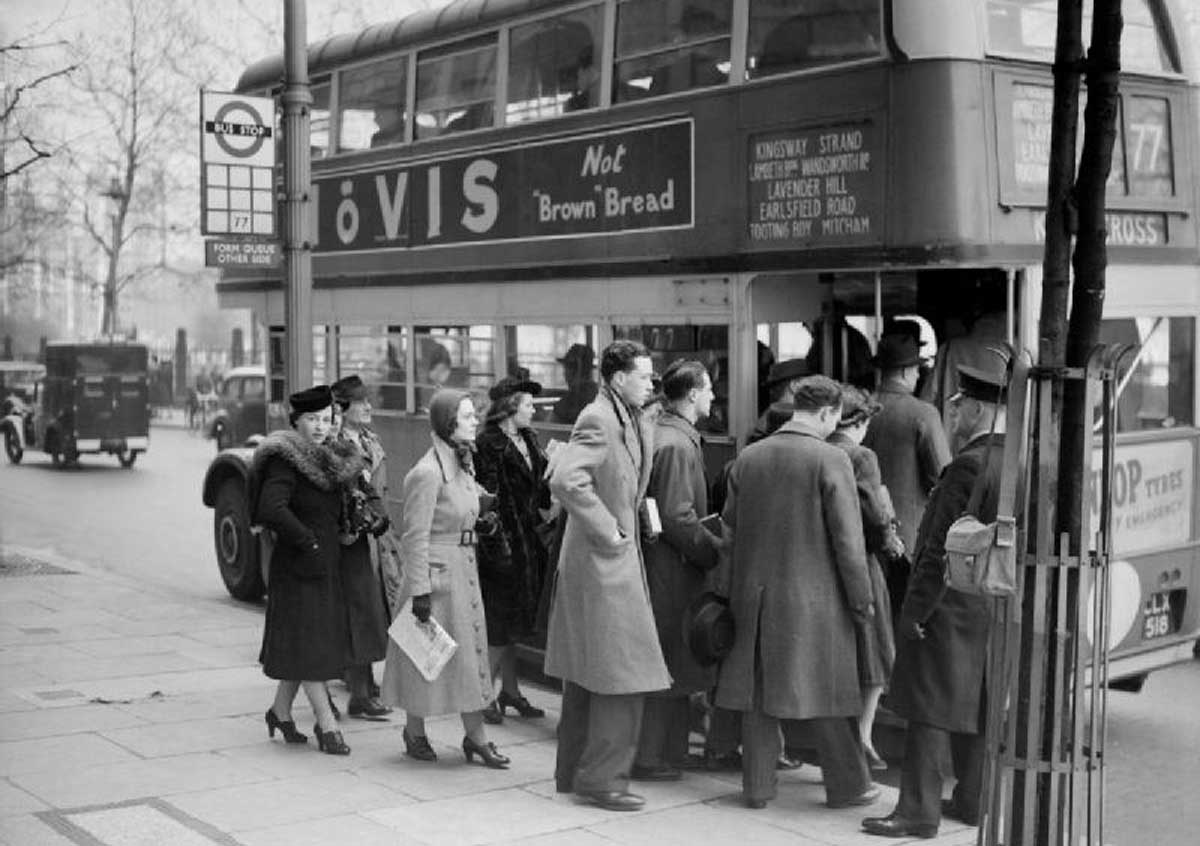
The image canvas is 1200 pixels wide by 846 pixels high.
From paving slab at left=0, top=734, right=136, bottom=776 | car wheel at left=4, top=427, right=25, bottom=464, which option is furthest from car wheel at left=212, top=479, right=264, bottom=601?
car wheel at left=4, top=427, right=25, bottom=464

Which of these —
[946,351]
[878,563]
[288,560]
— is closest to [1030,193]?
[946,351]

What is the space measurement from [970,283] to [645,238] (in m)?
1.85

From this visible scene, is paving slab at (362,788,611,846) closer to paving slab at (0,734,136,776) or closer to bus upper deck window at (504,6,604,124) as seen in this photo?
paving slab at (0,734,136,776)

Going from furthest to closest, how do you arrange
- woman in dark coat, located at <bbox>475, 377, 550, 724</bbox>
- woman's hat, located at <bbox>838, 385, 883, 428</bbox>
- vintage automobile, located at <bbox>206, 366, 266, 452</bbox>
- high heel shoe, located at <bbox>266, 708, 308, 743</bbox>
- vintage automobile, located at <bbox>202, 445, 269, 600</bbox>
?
1. vintage automobile, located at <bbox>206, 366, 266, 452</bbox>
2. vintage automobile, located at <bbox>202, 445, 269, 600</bbox>
3. woman in dark coat, located at <bbox>475, 377, 550, 724</bbox>
4. high heel shoe, located at <bbox>266, 708, 308, 743</bbox>
5. woman's hat, located at <bbox>838, 385, 883, 428</bbox>

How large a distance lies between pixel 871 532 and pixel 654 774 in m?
1.47

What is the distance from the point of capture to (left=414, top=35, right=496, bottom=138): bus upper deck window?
10.7m

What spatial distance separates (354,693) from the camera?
8.67 metres

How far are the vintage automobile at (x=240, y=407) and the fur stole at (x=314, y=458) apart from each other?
2198 cm

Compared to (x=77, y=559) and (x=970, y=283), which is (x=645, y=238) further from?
(x=77, y=559)

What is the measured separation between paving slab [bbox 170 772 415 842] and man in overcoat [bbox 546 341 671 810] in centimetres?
83

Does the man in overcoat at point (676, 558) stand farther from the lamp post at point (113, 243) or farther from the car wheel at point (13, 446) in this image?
the car wheel at point (13, 446)

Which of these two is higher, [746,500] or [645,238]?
[645,238]

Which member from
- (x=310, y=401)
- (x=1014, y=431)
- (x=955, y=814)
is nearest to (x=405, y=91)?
(x=310, y=401)

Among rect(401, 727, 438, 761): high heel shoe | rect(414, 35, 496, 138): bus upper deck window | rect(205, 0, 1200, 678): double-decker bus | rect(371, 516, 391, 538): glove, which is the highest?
rect(414, 35, 496, 138): bus upper deck window
